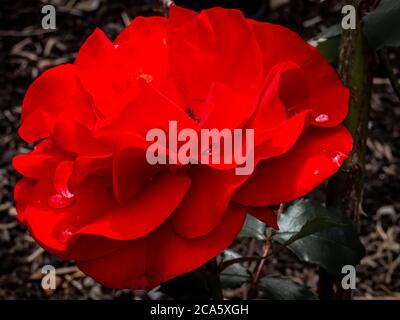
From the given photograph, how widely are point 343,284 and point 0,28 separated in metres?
1.20

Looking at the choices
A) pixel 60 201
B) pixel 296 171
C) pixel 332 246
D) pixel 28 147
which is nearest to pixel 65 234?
pixel 60 201

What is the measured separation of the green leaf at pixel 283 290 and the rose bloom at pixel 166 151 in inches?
9.7

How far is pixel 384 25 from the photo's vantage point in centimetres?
53

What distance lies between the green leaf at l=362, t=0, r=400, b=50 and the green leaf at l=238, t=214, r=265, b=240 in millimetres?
216

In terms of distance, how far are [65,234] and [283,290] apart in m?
0.31

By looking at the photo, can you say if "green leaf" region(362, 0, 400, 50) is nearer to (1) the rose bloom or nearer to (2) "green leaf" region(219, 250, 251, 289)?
(1) the rose bloom

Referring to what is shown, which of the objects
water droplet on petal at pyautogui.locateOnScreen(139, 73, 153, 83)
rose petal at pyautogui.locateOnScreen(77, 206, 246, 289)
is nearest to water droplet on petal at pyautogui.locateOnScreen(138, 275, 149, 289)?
rose petal at pyautogui.locateOnScreen(77, 206, 246, 289)

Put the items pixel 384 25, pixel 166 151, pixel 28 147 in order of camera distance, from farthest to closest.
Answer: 1. pixel 28 147
2. pixel 384 25
3. pixel 166 151

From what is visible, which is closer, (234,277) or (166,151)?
(166,151)

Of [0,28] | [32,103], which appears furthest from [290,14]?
[32,103]

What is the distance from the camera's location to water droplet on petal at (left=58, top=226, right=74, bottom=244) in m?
0.42

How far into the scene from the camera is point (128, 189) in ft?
1.40

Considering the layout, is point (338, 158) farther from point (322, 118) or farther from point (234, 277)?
point (234, 277)
